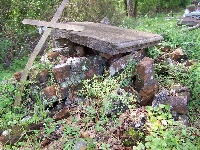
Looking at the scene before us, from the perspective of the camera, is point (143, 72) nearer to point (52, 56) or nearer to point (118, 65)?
point (118, 65)

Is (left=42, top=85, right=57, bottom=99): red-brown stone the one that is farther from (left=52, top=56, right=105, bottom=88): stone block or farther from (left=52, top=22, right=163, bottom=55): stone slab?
(left=52, top=22, right=163, bottom=55): stone slab

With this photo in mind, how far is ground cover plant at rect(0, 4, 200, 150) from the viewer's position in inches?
114

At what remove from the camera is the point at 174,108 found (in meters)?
3.33

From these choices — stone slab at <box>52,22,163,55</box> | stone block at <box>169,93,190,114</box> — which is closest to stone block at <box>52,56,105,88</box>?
stone slab at <box>52,22,163,55</box>

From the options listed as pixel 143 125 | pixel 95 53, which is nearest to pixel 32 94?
pixel 95 53

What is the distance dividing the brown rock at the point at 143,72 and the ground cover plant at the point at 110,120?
138 millimetres

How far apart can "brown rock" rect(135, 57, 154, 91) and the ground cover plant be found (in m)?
0.14

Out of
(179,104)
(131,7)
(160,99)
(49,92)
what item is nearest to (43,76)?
(49,92)

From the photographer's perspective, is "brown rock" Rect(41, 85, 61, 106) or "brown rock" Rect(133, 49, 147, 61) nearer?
"brown rock" Rect(41, 85, 61, 106)

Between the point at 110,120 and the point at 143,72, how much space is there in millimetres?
808

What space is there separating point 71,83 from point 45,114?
566 mm

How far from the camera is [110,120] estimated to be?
3.25m

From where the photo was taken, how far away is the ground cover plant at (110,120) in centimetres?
291

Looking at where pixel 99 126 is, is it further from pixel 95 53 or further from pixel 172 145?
pixel 95 53
